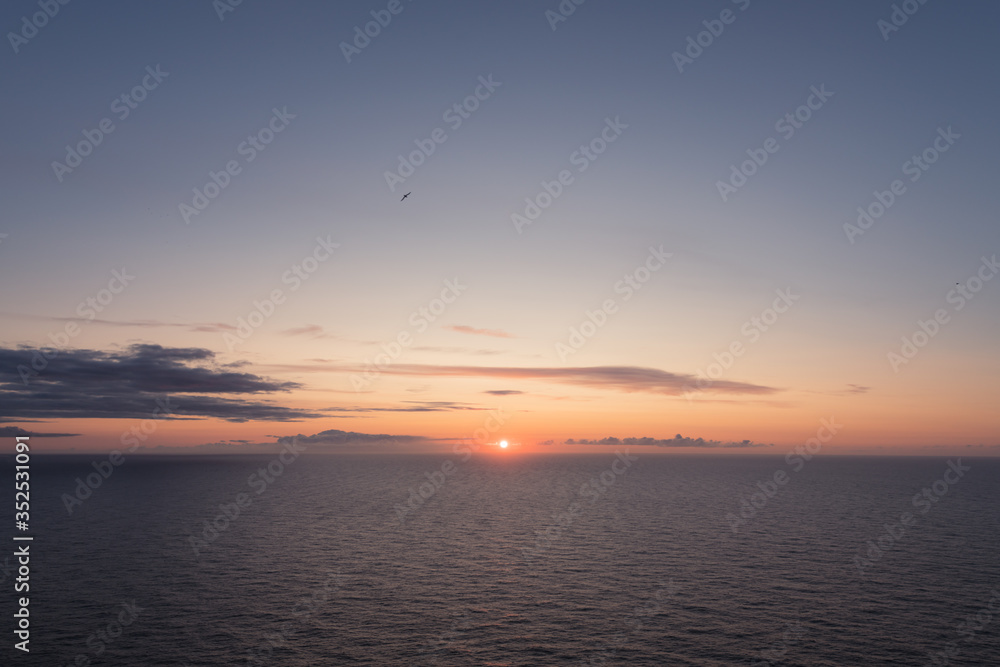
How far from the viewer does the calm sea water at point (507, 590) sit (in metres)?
48.7

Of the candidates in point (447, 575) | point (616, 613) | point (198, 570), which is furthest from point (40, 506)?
point (616, 613)

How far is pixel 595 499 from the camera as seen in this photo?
161m

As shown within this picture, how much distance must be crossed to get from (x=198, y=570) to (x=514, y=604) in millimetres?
41752

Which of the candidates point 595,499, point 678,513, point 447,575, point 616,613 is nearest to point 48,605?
point 447,575

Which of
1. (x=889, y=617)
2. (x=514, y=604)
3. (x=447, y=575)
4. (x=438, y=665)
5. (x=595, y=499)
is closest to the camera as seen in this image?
(x=438, y=665)

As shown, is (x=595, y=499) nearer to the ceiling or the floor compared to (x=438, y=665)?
nearer to the ceiling

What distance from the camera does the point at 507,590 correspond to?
65.9 metres

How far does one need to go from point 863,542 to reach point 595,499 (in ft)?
250

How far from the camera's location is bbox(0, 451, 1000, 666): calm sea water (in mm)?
48719

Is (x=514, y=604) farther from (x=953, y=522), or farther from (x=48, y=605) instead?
(x=953, y=522)

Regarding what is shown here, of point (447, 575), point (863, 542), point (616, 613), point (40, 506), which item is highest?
point (40, 506)

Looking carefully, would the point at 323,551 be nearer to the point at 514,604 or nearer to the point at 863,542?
the point at 514,604

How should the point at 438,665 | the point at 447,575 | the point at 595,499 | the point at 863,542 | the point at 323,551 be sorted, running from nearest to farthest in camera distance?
1. the point at 438,665
2. the point at 447,575
3. the point at 323,551
4. the point at 863,542
5. the point at 595,499

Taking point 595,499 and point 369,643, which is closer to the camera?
point 369,643
